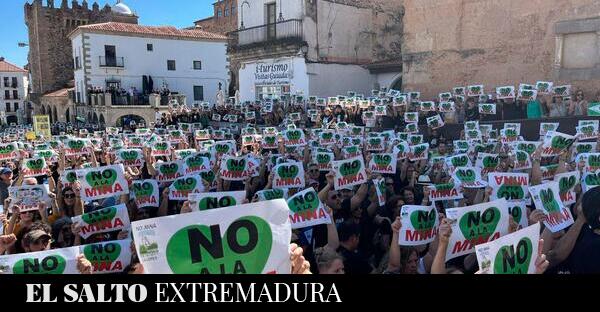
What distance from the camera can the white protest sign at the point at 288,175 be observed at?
23.4 ft

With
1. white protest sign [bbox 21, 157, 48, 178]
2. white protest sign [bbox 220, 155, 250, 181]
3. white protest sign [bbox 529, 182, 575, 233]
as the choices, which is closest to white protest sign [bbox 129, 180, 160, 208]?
white protest sign [bbox 220, 155, 250, 181]

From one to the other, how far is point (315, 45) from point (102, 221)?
2286 centimetres

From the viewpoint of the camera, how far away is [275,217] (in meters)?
3.29

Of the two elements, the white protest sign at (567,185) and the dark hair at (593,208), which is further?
the white protest sign at (567,185)

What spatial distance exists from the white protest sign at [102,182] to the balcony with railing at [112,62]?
123 feet

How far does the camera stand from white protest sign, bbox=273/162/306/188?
7125mm

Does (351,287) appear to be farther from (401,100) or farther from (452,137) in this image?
(401,100)

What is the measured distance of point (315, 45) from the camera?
27.1 m

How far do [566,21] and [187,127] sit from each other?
12100 mm

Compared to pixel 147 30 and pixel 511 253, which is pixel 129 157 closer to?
pixel 511 253

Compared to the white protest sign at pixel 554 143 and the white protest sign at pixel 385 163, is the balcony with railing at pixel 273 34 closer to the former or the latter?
the white protest sign at pixel 385 163

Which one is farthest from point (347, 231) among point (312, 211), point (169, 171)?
point (169, 171)

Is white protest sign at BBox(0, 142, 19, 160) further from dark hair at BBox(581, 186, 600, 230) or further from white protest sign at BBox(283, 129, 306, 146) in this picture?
dark hair at BBox(581, 186, 600, 230)

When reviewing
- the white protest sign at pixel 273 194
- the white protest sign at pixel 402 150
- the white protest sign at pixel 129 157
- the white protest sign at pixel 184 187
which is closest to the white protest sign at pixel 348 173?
the white protest sign at pixel 273 194
